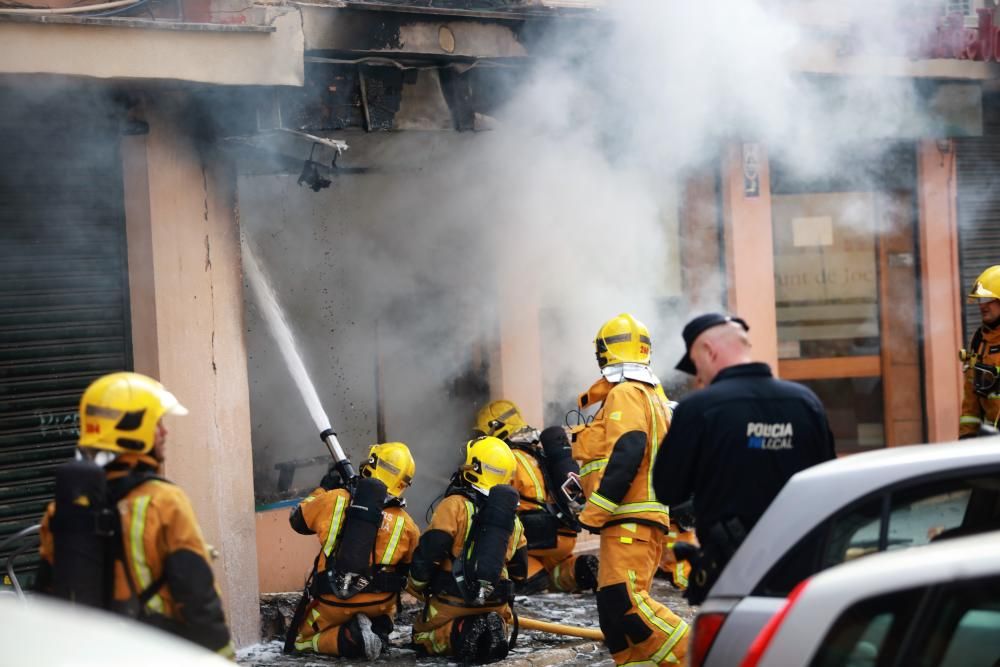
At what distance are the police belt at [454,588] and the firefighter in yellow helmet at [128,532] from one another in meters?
3.27

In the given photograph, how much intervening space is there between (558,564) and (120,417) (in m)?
5.47

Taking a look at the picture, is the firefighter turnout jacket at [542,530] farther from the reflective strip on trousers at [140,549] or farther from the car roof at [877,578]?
the car roof at [877,578]

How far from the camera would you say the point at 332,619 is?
7746 millimetres

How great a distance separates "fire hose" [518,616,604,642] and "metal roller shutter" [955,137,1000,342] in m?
6.65

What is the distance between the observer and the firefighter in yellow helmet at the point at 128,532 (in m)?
4.34

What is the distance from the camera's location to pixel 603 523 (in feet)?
22.2

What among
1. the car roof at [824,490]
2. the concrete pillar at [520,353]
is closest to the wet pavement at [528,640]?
the concrete pillar at [520,353]

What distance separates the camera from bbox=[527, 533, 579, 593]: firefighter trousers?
942cm

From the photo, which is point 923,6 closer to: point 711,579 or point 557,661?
point 557,661

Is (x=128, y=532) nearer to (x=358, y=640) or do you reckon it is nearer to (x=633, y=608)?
(x=633, y=608)

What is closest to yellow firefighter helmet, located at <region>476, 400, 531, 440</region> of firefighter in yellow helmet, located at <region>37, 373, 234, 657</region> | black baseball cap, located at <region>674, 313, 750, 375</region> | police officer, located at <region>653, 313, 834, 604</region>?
black baseball cap, located at <region>674, 313, 750, 375</region>

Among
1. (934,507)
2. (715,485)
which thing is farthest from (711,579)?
(934,507)

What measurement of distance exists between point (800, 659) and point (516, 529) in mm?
4449

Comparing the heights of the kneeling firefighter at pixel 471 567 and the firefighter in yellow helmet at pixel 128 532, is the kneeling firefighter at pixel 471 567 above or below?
below
